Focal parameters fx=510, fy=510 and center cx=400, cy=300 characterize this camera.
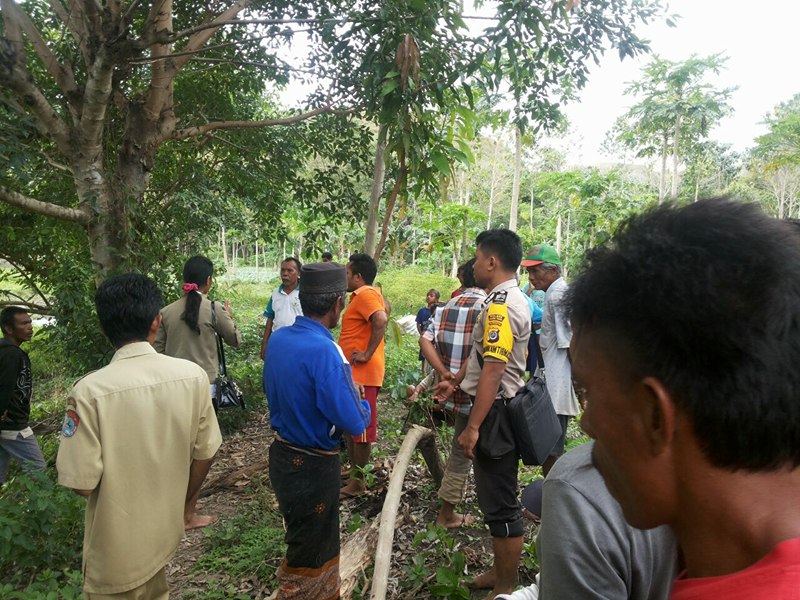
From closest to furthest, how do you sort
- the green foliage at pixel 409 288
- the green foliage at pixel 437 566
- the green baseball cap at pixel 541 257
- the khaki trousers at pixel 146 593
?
the khaki trousers at pixel 146 593 → the green foliage at pixel 437 566 → the green baseball cap at pixel 541 257 → the green foliage at pixel 409 288

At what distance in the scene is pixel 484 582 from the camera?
303cm

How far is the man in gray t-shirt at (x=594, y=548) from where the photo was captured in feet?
3.38

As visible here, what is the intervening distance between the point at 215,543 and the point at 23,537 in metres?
1.21

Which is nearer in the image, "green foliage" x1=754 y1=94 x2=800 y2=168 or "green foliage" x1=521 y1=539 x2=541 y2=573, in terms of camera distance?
"green foliage" x1=521 y1=539 x2=541 y2=573

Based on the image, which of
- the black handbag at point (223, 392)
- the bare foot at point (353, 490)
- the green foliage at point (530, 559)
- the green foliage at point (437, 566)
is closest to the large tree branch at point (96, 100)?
the black handbag at point (223, 392)

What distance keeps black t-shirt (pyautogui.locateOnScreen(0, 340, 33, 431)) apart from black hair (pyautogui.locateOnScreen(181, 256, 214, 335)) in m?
1.18

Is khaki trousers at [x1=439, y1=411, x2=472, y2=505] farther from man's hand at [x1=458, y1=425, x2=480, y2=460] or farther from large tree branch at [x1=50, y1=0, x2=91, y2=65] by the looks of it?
large tree branch at [x1=50, y1=0, x2=91, y2=65]

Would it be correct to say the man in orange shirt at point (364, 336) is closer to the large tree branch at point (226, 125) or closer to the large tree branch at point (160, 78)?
the large tree branch at point (226, 125)

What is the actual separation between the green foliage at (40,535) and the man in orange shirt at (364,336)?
1.95m

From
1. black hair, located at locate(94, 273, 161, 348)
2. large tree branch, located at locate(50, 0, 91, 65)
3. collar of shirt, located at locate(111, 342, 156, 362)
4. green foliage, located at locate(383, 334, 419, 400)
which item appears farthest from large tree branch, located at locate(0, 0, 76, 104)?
green foliage, located at locate(383, 334, 419, 400)

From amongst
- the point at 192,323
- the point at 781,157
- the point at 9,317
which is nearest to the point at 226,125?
the point at 192,323

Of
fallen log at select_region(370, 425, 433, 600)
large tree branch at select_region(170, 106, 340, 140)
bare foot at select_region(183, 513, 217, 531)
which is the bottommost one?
bare foot at select_region(183, 513, 217, 531)

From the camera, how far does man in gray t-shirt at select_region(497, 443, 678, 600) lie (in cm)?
103

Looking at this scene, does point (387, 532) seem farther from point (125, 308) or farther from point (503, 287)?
point (125, 308)
